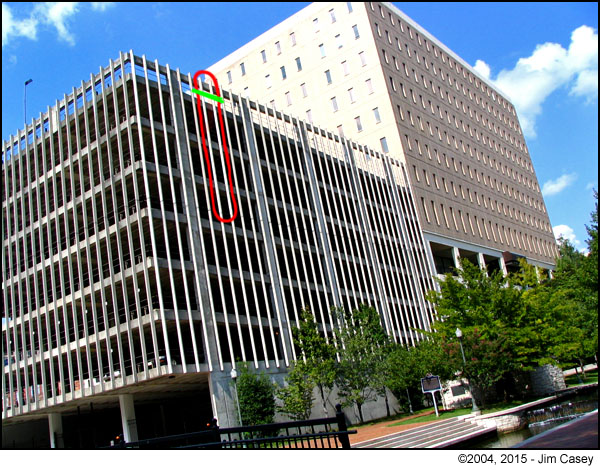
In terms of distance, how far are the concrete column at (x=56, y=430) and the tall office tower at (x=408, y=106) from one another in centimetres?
2330

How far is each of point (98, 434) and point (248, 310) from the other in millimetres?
11905

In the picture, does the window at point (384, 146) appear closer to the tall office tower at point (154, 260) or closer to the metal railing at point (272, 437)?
the tall office tower at point (154, 260)

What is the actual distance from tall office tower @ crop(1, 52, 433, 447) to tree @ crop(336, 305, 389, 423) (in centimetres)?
246

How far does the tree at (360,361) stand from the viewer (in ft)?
87.7

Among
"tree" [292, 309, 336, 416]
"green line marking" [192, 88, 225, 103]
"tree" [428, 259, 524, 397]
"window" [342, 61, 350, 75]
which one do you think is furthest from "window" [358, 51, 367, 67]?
"tree" [292, 309, 336, 416]

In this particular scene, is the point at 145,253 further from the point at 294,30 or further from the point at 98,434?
the point at 294,30

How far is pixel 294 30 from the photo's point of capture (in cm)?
4284

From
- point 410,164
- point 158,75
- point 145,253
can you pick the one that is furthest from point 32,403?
point 410,164

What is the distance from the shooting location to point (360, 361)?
2747 cm

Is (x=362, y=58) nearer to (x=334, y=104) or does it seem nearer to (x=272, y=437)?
(x=334, y=104)

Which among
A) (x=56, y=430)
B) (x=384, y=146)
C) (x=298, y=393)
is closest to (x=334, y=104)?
(x=384, y=146)

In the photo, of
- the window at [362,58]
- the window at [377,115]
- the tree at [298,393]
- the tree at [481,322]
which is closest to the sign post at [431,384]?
the tree at [481,322]

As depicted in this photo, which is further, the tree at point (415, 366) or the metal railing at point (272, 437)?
the tree at point (415, 366)

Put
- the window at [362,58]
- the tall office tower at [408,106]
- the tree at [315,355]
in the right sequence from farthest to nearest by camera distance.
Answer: the window at [362,58] < the tree at [315,355] < the tall office tower at [408,106]
